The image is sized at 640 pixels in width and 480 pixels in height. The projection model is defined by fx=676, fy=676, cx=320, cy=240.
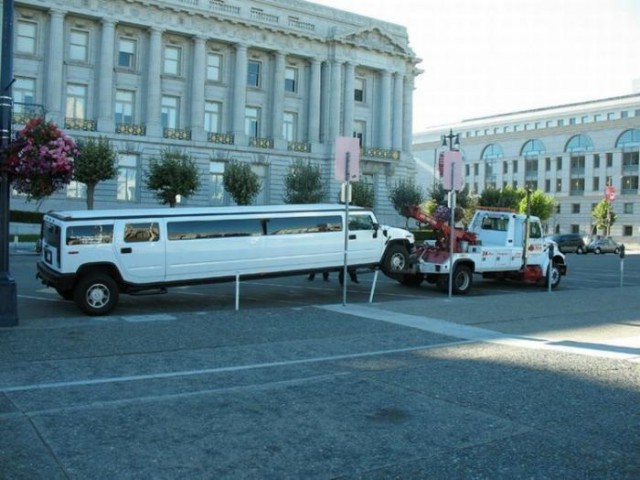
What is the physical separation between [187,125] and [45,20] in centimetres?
1353

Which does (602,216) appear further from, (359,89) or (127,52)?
(127,52)

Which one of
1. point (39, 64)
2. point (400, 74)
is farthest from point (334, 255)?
point (400, 74)

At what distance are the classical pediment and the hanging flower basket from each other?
55.7 m

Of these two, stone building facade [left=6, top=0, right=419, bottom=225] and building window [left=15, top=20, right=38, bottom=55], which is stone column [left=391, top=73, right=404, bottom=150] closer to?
stone building facade [left=6, top=0, right=419, bottom=225]

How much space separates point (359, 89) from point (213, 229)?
56293 millimetres

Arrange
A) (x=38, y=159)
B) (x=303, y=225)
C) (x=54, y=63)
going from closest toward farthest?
(x=38, y=159) < (x=303, y=225) < (x=54, y=63)

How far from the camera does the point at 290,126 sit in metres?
64.4

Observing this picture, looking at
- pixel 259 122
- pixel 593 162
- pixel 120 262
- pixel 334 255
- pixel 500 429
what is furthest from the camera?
pixel 593 162

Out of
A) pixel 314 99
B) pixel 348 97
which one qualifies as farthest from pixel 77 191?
pixel 348 97

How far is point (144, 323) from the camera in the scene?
11562 millimetres

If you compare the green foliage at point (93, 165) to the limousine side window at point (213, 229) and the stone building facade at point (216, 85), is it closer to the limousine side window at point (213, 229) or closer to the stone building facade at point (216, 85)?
the stone building facade at point (216, 85)

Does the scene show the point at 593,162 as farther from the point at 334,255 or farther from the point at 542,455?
the point at 542,455

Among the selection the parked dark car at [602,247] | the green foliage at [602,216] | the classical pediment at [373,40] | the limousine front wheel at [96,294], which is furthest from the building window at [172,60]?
the green foliage at [602,216]

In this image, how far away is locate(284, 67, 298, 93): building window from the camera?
63.8 m
